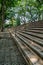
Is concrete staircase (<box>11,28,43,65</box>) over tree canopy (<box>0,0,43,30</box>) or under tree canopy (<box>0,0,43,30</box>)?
under

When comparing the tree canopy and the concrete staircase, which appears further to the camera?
the tree canopy

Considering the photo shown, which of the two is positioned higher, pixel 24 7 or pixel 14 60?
pixel 24 7

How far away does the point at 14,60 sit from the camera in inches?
251

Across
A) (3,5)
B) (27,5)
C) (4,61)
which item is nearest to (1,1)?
(3,5)

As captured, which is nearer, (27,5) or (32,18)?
(27,5)

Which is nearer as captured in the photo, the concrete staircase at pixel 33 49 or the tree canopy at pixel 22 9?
the concrete staircase at pixel 33 49

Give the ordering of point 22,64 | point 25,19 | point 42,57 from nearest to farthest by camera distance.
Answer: point 42,57
point 22,64
point 25,19

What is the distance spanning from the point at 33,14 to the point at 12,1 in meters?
13.0

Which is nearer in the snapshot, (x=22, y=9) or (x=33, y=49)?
(x=33, y=49)

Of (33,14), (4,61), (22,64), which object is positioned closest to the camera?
(22,64)

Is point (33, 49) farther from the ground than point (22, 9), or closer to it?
closer to it

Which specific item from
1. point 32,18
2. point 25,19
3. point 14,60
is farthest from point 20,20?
point 14,60

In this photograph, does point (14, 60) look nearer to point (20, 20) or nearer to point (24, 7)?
point (24, 7)

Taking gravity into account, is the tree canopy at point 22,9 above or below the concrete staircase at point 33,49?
above
